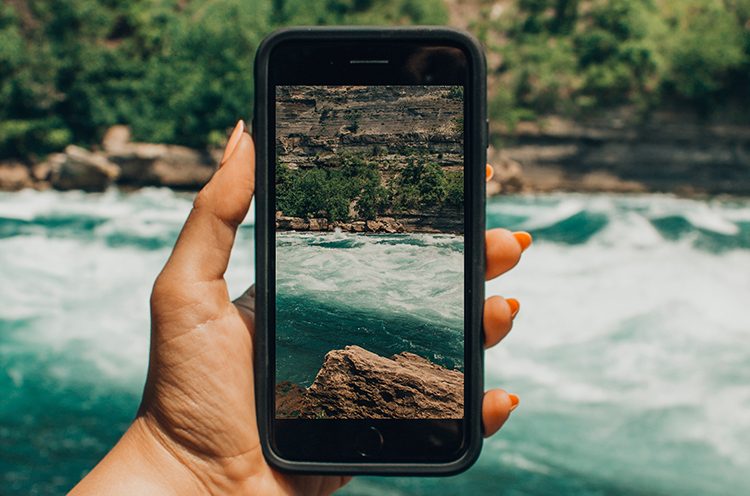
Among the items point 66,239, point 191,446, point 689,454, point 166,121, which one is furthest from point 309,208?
point 166,121

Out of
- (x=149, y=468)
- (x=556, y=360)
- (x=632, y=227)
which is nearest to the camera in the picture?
(x=149, y=468)

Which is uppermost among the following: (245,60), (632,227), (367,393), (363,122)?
(363,122)

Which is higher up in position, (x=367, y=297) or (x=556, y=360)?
(x=367, y=297)

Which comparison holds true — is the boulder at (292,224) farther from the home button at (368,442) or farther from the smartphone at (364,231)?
the home button at (368,442)

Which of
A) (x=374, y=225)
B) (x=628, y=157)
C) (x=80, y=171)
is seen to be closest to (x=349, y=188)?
(x=374, y=225)

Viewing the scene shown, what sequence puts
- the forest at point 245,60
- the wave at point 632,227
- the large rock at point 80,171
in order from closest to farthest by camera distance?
the wave at point 632,227
the large rock at point 80,171
the forest at point 245,60

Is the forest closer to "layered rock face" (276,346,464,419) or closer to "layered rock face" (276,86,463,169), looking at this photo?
"layered rock face" (276,86,463,169)

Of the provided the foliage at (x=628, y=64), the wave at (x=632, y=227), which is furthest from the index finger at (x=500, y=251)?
the foliage at (x=628, y=64)

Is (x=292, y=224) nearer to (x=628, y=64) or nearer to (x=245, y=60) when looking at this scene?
(x=245, y=60)
